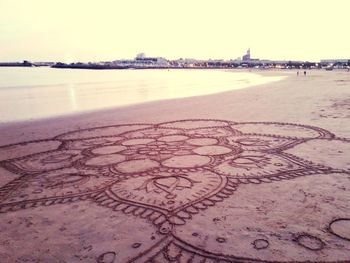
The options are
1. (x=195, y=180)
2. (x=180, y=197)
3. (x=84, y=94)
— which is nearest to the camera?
(x=180, y=197)

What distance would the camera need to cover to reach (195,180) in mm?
6145

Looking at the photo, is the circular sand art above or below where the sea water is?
above

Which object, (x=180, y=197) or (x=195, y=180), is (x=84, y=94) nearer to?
(x=195, y=180)

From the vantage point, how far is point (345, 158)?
7184mm

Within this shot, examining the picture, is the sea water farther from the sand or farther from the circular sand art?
the circular sand art

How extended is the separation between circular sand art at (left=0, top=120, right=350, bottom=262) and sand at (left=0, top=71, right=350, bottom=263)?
2 cm

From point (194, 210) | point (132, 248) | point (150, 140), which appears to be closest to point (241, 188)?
point (194, 210)

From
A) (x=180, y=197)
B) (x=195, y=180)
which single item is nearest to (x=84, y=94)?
(x=195, y=180)

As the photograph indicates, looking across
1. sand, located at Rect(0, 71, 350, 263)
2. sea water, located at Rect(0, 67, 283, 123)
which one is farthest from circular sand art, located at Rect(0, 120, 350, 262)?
sea water, located at Rect(0, 67, 283, 123)

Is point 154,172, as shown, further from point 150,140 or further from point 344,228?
point 344,228

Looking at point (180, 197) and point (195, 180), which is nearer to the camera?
point (180, 197)

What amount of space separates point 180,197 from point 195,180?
889mm

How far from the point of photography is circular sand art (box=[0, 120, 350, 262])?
3.84 meters

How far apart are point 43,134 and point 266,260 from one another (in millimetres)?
10939
